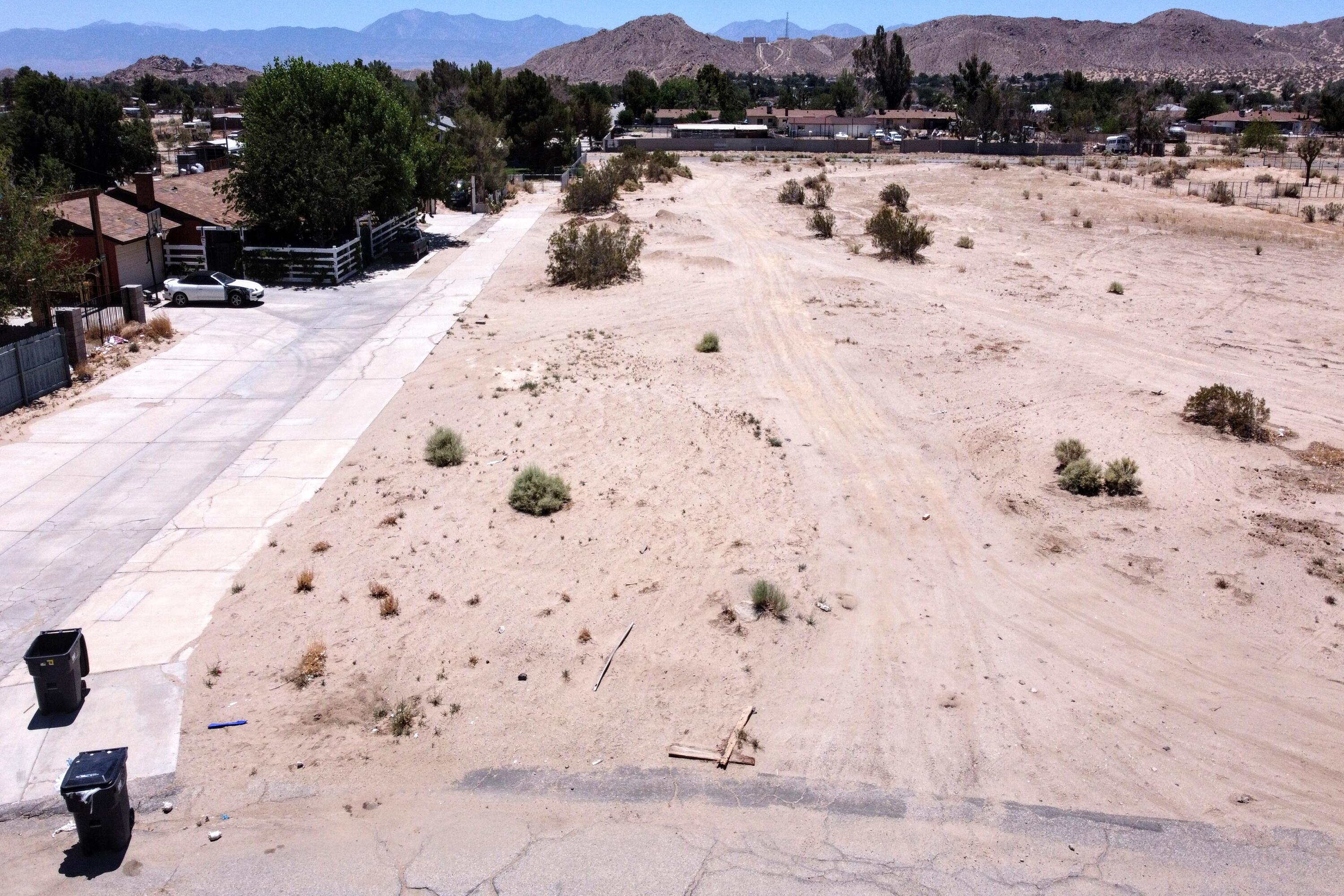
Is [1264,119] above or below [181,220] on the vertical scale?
above

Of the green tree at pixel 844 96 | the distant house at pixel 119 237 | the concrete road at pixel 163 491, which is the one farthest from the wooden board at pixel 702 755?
the green tree at pixel 844 96

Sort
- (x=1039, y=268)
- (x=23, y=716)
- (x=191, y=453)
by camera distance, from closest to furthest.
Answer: (x=23, y=716) < (x=191, y=453) < (x=1039, y=268)

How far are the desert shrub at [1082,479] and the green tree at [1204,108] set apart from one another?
140 m

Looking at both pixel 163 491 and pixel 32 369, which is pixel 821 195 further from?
pixel 163 491

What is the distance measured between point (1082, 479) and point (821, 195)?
134ft

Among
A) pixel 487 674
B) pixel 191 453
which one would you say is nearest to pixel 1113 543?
pixel 487 674

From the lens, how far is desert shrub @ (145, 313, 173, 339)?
2745cm

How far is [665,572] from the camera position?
14.2 m

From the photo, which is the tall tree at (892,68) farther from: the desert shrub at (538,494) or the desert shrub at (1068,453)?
the desert shrub at (538,494)

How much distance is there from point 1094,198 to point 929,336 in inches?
1496

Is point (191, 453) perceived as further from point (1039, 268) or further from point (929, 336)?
point (1039, 268)

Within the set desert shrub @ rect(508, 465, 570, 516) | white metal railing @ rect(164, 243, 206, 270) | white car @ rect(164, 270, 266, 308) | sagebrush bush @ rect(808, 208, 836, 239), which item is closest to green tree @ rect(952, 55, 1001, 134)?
sagebrush bush @ rect(808, 208, 836, 239)

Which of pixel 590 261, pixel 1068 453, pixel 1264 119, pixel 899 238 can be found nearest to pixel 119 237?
pixel 590 261

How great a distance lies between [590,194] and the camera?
53312 mm
